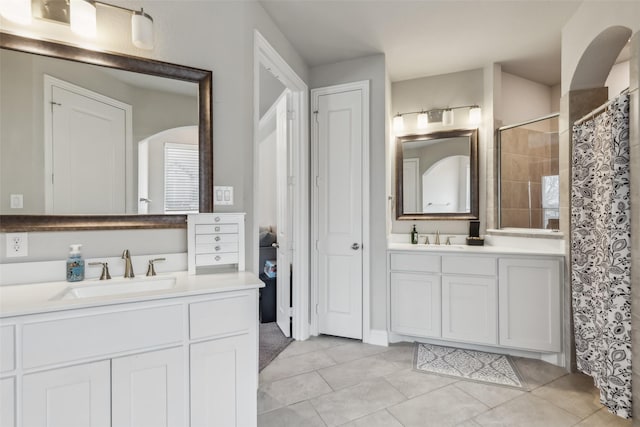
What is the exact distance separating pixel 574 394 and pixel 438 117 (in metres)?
2.50

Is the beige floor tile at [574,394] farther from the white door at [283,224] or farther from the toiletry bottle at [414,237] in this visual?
the white door at [283,224]

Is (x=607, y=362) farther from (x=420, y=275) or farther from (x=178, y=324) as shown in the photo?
(x=178, y=324)

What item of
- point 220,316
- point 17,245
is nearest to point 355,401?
point 220,316

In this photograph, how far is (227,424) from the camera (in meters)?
1.38

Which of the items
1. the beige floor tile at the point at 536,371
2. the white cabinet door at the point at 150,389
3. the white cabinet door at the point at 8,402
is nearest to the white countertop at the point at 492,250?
the beige floor tile at the point at 536,371

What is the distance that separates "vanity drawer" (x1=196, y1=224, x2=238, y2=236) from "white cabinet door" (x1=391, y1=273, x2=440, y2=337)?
1.62 metres

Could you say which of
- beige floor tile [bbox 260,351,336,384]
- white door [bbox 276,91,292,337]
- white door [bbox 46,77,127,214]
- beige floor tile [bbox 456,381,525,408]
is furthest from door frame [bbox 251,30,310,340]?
white door [bbox 46,77,127,214]

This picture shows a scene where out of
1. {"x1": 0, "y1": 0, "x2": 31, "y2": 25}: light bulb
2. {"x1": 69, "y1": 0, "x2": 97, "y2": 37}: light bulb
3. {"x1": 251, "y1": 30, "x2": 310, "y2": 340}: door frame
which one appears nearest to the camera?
{"x1": 0, "y1": 0, "x2": 31, "y2": 25}: light bulb

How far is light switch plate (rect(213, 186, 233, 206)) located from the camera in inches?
72.3

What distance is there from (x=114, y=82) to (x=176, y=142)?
1.32ft

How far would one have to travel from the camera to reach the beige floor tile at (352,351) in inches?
100

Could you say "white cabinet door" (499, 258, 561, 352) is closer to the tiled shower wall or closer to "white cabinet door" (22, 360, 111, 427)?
the tiled shower wall

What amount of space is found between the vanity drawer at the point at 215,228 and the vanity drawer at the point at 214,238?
0.9 inches

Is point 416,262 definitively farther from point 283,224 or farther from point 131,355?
point 131,355
